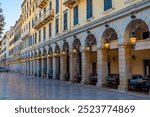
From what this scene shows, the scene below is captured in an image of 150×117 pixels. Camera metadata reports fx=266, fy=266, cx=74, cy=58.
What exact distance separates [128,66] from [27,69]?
3852 centimetres

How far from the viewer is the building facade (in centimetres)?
1783

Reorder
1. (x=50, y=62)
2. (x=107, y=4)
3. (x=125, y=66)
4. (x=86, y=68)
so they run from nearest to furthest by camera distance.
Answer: (x=125, y=66)
(x=107, y=4)
(x=86, y=68)
(x=50, y=62)

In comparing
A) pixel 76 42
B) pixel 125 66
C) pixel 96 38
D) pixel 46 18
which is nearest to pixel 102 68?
pixel 96 38

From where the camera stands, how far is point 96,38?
21.9 meters

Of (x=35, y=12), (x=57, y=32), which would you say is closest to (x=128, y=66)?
(x=57, y=32)

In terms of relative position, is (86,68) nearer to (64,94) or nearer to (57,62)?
(64,94)

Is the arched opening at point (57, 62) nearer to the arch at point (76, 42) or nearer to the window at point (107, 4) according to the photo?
the arch at point (76, 42)

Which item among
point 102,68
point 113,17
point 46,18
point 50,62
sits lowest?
point 102,68

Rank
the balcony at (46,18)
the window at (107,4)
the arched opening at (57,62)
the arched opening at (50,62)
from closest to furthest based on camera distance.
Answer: the window at (107,4)
the arched opening at (57,62)
the balcony at (46,18)
the arched opening at (50,62)

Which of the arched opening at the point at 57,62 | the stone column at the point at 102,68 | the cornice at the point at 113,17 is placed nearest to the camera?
the cornice at the point at 113,17

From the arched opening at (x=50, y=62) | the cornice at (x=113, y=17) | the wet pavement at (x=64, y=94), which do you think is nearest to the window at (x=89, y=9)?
the cornice at (x=113, y=17)

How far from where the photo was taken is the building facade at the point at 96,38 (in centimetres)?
1783

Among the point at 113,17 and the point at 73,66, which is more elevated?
the point at 113,17

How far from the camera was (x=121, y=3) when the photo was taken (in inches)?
716
